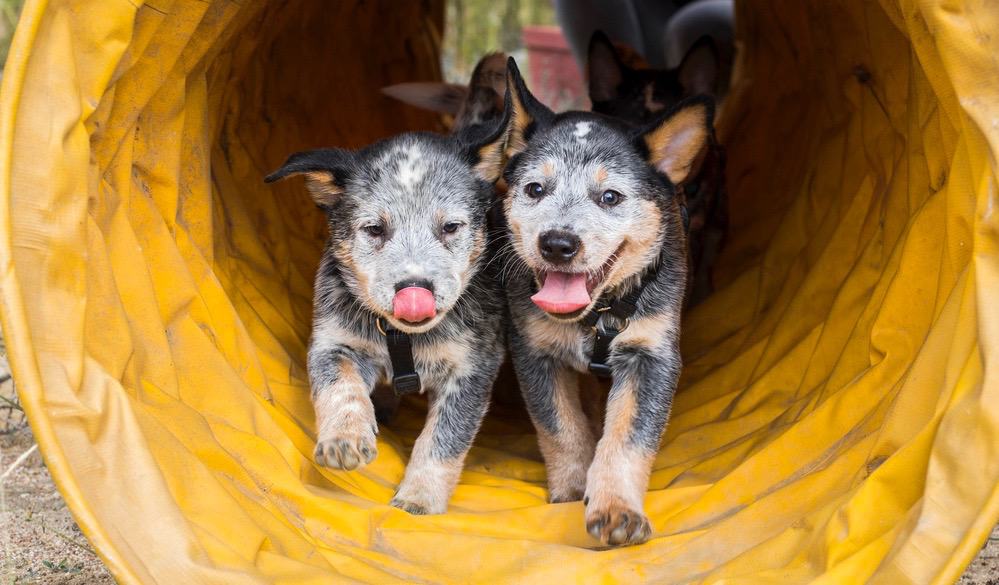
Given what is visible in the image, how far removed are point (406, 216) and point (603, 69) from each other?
10.3 ft

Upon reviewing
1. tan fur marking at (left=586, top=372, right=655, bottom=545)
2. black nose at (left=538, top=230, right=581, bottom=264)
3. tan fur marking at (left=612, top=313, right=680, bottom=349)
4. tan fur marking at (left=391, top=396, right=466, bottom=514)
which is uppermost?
black nose at (left=538, top=230, right=581, bottom=264)

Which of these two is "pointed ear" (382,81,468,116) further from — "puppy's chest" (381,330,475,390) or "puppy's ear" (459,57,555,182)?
"puppy's chest" (381,330,475,390)

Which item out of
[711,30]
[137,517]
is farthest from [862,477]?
[711,30]

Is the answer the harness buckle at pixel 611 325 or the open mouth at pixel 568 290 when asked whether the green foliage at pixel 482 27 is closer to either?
the harness buckle at pixel 611 325

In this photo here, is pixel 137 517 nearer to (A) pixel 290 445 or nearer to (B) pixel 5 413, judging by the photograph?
(A) pixel 290 445

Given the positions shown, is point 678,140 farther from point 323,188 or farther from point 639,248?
point 323,188

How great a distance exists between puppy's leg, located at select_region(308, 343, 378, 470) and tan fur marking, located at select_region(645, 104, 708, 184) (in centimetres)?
145

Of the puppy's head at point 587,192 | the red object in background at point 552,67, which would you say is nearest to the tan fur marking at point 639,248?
the puppy's head at point 587,192

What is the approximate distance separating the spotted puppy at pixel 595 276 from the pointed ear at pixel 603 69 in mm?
2415

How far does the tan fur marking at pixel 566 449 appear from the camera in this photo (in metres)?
4.26

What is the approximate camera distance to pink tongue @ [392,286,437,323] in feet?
12.4

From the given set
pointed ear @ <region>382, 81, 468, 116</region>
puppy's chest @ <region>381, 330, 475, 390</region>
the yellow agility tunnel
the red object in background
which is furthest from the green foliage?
puppy's chest @ <region>381, 330, 475, 390</region>

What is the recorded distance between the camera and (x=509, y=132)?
14.6ft

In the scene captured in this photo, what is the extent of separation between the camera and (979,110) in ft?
9.56
